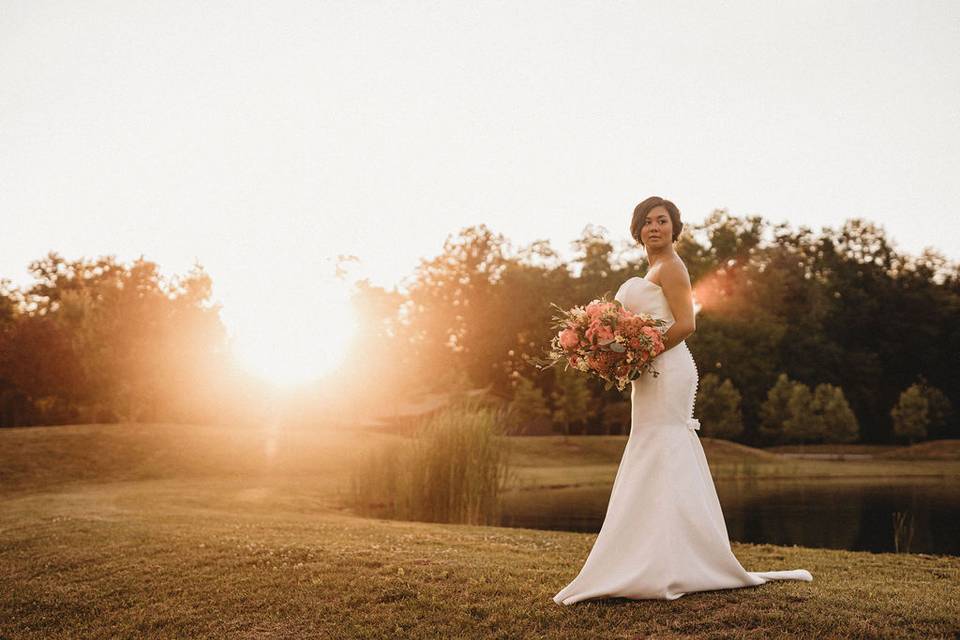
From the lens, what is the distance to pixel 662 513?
18.2 feet

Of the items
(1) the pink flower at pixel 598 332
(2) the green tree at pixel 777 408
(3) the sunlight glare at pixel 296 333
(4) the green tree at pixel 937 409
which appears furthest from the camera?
(4) the green tree at pixel 937 409

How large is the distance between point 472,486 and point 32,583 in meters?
7.77

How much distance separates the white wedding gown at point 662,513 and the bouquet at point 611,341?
10.6 inches

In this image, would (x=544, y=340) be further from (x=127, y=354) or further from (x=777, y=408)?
(x=127, y=354)

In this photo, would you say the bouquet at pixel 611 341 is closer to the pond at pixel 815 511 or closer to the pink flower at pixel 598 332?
the pink flower at pixel 598 332

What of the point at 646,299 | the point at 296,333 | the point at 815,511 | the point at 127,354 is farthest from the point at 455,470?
the point at 296,333

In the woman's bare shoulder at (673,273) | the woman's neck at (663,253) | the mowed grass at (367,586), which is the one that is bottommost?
the mowed grass at (367,586)

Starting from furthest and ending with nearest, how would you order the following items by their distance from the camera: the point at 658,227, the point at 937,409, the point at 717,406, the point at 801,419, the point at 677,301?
the point at 937,409 < the point at 801,419 < the point at 717,406 < the point at 658,227 < the point at 677,301

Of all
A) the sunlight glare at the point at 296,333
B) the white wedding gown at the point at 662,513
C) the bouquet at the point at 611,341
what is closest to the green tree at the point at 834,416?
the sunlight glare at the point at 296,333

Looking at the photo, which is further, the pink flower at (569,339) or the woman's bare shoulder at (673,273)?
Answer: the woman's bare shoulder at (673,273)

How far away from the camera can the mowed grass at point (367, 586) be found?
536 cm

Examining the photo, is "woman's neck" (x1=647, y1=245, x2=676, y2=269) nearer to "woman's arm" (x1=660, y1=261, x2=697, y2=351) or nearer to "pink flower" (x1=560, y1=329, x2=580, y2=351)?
"woman's arm" (x1=660, y1=261, x2=697, y2=351)

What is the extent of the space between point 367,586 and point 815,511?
1508 centimetres

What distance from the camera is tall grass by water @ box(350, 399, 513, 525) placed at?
14.8m
